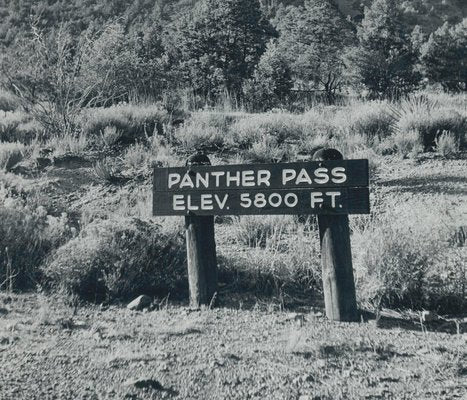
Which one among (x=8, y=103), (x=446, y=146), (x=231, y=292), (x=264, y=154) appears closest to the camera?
(x=231, y=292)

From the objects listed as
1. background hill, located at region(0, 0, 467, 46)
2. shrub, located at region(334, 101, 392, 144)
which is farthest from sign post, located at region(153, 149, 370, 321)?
background hill, located at region(0, 0, 467, 46)

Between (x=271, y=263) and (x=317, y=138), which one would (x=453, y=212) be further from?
(x=317, y=138)

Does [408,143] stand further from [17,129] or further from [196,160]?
[17,129]

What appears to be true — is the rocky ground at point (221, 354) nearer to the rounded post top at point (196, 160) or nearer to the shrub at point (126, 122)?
the rounded post top at point (196, 160)

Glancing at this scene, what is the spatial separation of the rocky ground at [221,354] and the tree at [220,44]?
1940 centimetres

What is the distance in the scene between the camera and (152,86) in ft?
62.5

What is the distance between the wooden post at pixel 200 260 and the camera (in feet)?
15.5

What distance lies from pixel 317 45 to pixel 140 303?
2200cm

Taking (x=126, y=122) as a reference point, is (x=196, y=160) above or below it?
above

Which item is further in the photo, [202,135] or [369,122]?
[369,122]

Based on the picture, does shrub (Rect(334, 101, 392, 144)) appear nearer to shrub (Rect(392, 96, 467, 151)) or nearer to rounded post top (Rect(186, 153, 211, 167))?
shrub (Rect(392, 96, 467, 151))

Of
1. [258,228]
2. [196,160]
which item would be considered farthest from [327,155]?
[258,228]

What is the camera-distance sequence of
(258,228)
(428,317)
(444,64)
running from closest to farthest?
(428,317) → (258,228) → (444,64)

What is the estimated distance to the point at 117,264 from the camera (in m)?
4.94
